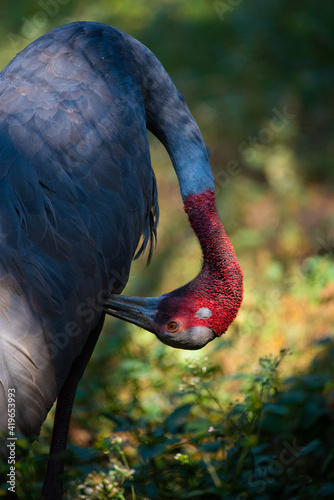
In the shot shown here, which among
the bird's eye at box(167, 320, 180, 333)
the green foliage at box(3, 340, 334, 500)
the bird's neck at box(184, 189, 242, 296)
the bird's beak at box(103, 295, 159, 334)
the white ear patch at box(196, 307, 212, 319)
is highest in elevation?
the bird's neck at box(184, 189, 242, 296)

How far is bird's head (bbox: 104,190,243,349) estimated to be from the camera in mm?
3295

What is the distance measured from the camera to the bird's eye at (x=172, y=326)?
129 inches

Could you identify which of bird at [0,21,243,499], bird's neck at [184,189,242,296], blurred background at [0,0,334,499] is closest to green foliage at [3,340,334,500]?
blurred background at [0,0,334,499]

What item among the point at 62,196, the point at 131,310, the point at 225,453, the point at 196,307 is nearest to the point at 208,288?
the point at 196,307

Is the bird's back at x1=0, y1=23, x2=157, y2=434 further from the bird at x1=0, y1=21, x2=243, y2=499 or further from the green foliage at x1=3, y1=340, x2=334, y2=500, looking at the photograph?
the green foliage at x1=3, y1=340, x2=334, y2=500

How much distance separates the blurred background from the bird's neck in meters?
0.45

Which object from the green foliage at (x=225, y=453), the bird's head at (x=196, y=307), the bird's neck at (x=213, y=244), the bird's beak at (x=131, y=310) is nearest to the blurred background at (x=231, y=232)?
the green foliage at (x=225, y=453)

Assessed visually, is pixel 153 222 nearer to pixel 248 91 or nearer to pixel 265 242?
pixel 265 242

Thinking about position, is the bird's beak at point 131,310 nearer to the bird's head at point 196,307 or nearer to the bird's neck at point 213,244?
the bird's head at point 196,307

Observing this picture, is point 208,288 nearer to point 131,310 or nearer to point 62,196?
point 131,310

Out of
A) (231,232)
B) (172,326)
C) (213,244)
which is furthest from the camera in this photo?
(231,232)

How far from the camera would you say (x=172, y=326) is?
3287 mm

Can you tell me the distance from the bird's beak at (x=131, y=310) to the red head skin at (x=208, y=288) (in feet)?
0.14

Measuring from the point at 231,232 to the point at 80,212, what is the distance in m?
3.47
